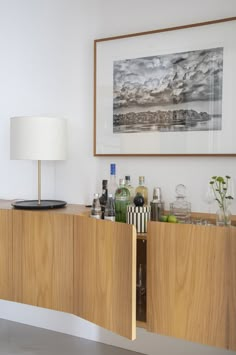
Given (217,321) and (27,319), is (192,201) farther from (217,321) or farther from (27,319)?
(27,319)

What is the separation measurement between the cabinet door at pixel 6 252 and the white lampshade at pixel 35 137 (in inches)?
13.8

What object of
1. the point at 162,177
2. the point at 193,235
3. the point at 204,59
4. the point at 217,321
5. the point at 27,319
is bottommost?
the point at 27,319

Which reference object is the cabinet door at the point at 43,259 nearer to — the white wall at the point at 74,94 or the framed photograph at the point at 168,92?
the white wall at the point at 74,94

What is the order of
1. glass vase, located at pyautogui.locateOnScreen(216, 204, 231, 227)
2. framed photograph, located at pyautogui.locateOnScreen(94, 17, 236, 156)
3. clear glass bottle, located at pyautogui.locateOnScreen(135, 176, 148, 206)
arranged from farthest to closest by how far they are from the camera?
1. clear glass bottle, located at pyautogui.locateOnScreen(135, 176, 148, 206)
2. framed photograph, located at pyautogui.locateOnScreen(94, 17, 236, 156)
3. glass vase, located at pyautogui.locateOnScreen(216, 204, 231, 227)

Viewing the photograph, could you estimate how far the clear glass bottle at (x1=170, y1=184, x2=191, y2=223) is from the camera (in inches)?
83.0

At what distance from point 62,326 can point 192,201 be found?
127cm

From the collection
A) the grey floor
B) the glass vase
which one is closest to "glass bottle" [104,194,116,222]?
the glass vase

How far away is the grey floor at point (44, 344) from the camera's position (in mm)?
2439

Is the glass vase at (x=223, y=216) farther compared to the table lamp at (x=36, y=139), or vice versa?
the table lamp at (x=36, y=139)

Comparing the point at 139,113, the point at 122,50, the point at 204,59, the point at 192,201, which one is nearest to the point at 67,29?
the point at 122,50

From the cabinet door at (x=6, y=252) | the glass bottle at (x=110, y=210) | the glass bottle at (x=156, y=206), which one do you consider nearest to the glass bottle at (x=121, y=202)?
the glass bottle at (x=110, y=210)

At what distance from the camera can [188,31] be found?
216cm

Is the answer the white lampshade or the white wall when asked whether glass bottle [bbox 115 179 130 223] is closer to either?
the white wall

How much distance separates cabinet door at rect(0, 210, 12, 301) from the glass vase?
3.70ft
